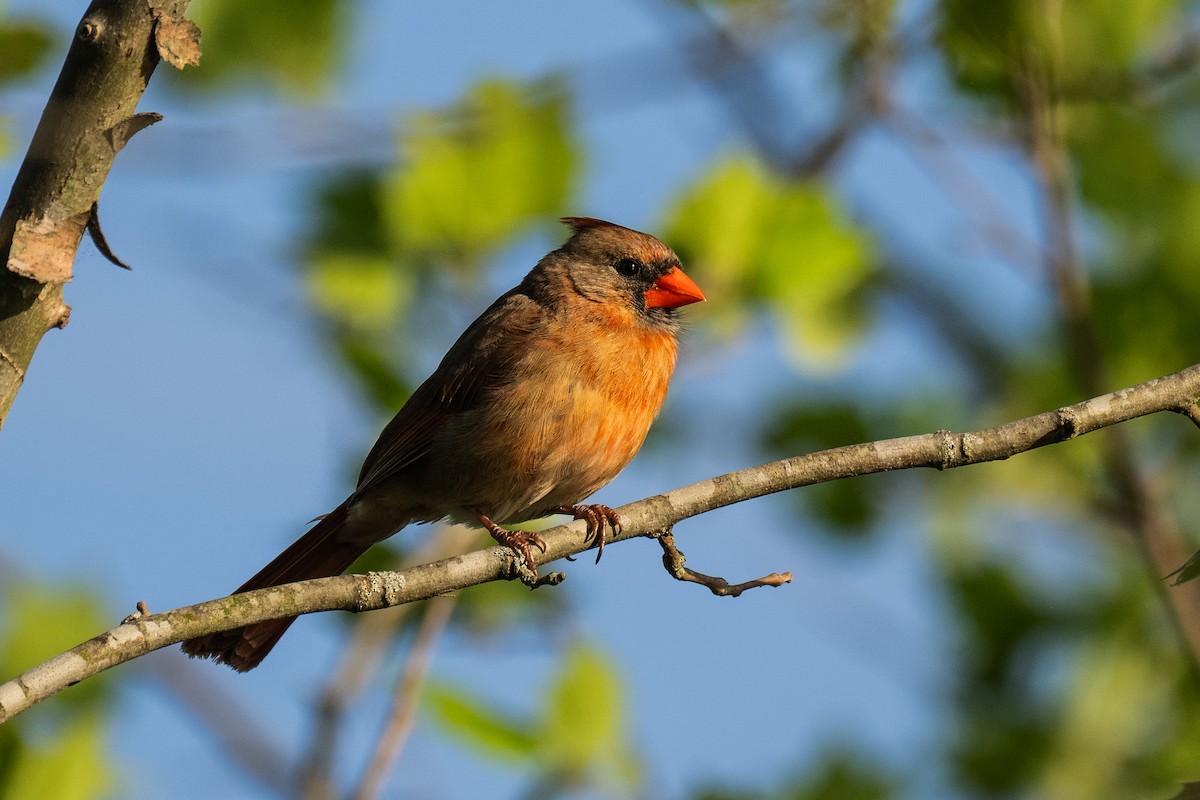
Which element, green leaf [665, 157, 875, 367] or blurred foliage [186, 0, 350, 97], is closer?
green leaf [665, 157, 875, 367]

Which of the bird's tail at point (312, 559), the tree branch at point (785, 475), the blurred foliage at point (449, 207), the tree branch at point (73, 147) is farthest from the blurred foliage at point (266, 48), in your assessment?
the tree branch at point (73, 147)

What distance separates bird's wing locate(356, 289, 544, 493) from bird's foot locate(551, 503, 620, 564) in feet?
1.61

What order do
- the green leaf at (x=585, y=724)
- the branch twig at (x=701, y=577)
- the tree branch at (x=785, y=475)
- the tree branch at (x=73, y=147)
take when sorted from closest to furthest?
the tree branch at (x=73, y=147) < the tree branch at (x=785, y=475) < the branch twig at (x=701, y=577) < the green leaf at (x=585, y=724)

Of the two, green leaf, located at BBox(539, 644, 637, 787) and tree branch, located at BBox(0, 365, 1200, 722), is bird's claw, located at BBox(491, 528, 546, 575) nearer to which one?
tree branch, located at BBox(0, 365, 1200, 722)

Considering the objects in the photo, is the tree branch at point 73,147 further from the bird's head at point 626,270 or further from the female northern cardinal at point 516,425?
the bird's head at point 626,270

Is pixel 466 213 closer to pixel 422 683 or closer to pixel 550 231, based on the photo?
pixel 550 231

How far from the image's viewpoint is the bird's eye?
498cm

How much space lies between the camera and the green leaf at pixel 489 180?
4.34 m

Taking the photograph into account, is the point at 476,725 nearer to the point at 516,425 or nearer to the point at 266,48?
the point at 516,425

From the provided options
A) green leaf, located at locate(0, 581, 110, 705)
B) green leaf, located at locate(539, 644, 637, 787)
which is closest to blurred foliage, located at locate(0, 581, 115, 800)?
green leaf, located at locate(0, 581, 110, 705)

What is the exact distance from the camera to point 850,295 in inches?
230

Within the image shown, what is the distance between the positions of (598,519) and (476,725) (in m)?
0.63

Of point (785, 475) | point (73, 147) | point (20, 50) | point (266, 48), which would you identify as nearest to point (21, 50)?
point (20, 50)

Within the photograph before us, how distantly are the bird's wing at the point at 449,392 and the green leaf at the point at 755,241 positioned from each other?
1.91 ft
